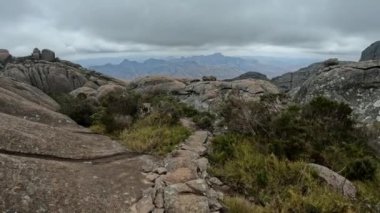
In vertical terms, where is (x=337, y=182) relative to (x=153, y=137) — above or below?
below

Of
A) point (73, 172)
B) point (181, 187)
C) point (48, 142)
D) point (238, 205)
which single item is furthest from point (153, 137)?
point (238, 205)

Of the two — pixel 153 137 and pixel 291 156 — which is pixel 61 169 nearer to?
pixel 153 137

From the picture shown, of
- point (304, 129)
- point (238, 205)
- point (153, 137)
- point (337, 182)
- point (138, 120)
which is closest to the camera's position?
point (238, 205)

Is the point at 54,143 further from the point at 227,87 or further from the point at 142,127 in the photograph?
the point at 227,87

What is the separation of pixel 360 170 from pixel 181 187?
20.2 ft

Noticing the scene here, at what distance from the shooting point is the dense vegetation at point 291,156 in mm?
10375

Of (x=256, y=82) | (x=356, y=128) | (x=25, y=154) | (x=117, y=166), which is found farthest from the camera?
(x=256, y=82)

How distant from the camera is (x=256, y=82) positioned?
29000 mm

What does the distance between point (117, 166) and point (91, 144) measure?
2501 millimetres

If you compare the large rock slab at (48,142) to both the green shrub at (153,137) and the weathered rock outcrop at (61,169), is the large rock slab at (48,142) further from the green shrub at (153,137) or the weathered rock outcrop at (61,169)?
the green shrub at (153,137)

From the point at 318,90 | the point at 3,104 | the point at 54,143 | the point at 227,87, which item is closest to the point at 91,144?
the point at 54,143

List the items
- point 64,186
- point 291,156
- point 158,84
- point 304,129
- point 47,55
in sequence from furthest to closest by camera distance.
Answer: point 47,55 < point 158,84 < point 304,129 < point 291,156 < point 64,186

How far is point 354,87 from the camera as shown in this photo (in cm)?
1923

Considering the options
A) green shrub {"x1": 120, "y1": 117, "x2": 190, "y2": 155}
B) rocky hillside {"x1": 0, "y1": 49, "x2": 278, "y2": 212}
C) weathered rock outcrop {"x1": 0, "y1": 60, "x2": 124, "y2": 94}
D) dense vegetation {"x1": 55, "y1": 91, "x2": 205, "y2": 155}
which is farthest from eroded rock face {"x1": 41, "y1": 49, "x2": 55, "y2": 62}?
green shrub {"x1": 120, "y1": 117, "x2": 190, "y2": 155}
